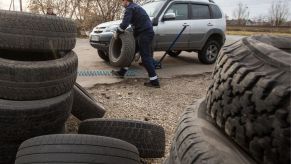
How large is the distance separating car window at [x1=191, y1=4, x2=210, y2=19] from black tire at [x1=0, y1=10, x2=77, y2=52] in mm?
7258

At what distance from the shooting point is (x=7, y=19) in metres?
3.23

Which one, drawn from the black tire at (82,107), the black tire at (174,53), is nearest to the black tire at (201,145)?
the black tire at (82,107)

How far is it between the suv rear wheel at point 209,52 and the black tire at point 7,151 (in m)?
7.99

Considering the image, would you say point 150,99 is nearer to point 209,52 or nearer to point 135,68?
point 135,68

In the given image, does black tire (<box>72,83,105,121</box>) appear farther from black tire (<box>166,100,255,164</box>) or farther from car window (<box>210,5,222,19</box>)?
car window (<box>210,5,222,19</box>)

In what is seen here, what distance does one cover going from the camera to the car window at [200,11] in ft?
34.0

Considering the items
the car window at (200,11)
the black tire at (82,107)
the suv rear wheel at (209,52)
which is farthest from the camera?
the suv rear wheel at (209,52)

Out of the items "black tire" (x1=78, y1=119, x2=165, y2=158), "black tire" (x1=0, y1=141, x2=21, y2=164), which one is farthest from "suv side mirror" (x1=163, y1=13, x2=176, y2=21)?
"black tire" (x1=0, y1=141, x2=21, y2=164)

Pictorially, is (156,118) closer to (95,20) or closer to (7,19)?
(7,19)

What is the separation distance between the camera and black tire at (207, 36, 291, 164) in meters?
1.27

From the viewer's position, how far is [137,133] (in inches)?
134

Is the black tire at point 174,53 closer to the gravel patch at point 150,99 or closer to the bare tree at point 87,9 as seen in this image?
the gravel patch at point 150,99

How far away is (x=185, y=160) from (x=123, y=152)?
980 millimetres

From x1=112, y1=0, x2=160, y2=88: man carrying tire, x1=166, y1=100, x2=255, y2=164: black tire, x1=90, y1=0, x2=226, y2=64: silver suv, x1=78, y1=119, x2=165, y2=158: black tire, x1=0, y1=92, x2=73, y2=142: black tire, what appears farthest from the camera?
x1=90, y1=0, x2=226, y2=64: silver suv
